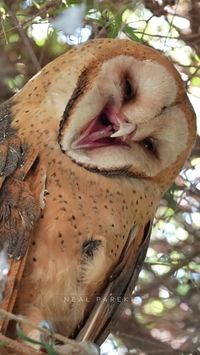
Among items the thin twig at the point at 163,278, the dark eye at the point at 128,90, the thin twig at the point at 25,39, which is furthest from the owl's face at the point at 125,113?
the thin twig at the point at 163,278

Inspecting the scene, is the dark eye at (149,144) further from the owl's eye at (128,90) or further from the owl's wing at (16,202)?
the owl's wing at (16,202)

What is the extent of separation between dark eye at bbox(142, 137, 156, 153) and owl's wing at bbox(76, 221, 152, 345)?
24 centimetres

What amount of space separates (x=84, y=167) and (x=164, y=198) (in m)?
0.65

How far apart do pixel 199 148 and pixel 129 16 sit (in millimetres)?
461

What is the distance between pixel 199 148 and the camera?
271 cm

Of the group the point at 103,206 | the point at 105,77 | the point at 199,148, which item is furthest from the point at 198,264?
the point at 105,77

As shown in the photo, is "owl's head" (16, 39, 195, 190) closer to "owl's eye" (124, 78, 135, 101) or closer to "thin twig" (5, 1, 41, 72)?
"owl's eye" (124, 78, 135, 101)

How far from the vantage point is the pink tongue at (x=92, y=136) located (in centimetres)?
212

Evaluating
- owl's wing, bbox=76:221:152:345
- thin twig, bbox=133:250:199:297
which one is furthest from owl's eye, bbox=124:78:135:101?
thin twig, bbox=133:250:199:297

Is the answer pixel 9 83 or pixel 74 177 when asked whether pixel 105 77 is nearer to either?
pixel 74 177

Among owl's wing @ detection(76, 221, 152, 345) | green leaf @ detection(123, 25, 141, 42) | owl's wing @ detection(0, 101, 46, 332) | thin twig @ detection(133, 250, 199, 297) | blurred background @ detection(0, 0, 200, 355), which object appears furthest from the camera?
thin twig @ detection(133, 250, 199, 297)

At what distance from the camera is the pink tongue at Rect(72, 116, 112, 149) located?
6.94ft

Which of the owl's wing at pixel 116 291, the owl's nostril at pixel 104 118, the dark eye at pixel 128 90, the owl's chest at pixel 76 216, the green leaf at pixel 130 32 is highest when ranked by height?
the dark eye at pixel 128 90

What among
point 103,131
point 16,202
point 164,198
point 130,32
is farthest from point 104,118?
point 164,198
